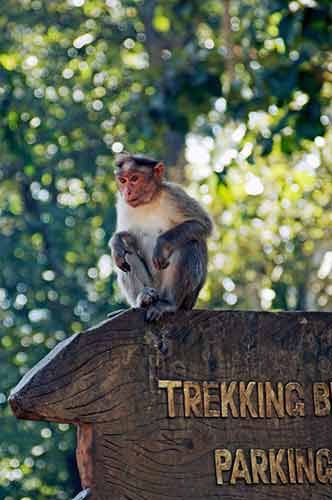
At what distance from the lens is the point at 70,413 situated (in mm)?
5234

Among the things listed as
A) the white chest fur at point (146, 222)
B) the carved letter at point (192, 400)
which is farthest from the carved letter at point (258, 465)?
the white chest fur at point (146, 222)

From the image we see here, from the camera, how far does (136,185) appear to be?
688 cm

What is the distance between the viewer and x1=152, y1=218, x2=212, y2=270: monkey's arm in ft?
20.7

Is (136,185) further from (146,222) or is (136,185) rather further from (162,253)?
(162,253)

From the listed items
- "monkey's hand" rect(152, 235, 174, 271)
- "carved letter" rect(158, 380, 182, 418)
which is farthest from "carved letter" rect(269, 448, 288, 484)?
"monkey's hand" rect(152, 235, 174, 271)

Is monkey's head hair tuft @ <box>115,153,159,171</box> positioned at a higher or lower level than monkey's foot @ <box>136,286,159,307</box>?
higher

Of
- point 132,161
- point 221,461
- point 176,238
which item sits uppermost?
point 132,161

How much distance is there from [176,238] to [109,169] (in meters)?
9.92

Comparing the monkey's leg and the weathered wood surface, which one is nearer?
the weathered wood surface

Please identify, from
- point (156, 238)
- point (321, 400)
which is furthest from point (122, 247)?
point (321, 400)

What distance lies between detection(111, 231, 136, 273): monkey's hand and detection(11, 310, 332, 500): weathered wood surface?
856mm

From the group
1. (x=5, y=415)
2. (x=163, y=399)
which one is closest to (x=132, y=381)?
(x=163, y=399)

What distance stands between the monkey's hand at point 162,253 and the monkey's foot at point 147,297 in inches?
7.3

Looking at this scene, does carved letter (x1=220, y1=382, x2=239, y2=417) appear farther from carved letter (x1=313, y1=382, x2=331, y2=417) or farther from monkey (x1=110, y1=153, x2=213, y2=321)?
monkey (x1=110, y1=153, x2=213, y2=321)
